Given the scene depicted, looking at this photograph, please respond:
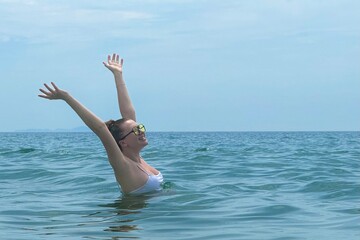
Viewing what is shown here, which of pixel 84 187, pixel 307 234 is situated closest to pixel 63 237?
pixel 307 234

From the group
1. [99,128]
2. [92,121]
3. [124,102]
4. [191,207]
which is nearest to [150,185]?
[191,207]

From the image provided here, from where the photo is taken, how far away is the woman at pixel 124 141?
731cm

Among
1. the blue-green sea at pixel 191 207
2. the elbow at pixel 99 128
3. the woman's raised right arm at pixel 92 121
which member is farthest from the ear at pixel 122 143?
the elbow at pixel 99 128

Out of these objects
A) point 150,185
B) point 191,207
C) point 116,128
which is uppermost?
point 116,128

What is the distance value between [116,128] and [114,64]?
1.01 meters

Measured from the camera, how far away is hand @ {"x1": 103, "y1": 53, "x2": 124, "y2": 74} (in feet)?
28.1

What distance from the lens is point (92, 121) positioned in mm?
7125

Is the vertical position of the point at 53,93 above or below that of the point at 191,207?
A: above

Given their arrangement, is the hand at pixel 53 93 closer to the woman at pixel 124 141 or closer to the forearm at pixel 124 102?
the woman at pixel 124 141

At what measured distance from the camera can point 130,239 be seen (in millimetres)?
6047

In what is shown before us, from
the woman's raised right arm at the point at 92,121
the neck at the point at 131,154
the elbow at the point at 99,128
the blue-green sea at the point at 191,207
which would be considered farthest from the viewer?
the neck at the point at 131,154

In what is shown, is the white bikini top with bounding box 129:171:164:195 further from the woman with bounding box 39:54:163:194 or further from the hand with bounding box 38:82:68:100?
the hand with bounding box 38:82:68:100

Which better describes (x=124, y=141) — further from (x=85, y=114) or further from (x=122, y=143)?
(x=85, y=114)

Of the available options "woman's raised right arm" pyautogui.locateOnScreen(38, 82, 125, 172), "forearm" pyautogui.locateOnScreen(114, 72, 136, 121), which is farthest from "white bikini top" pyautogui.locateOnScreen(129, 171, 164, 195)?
"forearm" pyautogui.locateOnScreen(114, 72, 136, 121)
